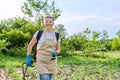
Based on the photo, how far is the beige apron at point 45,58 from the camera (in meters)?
4.00

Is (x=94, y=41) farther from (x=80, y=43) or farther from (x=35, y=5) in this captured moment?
(x=35, y=5)

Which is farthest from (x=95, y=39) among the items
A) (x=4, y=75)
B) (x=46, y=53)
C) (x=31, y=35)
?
(x=46, y=53)

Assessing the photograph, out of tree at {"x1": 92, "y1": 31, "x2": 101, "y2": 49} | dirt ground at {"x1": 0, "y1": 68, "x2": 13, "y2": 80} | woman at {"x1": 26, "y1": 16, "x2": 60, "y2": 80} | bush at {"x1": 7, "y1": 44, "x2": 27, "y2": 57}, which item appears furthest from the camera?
tree at {"x1": 92, "y1": 31, "x2": 101, "y2": 49}

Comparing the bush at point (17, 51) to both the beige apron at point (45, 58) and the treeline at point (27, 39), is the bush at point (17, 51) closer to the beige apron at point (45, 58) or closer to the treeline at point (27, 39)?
the treeline at point (27, 39)

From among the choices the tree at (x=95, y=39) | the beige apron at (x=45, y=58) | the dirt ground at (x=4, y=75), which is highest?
the tree at (x=95, y=39)

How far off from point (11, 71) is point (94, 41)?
7801 mm

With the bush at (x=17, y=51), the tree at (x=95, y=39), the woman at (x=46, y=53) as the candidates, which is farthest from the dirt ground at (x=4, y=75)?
the tree at (x=95, y=39)

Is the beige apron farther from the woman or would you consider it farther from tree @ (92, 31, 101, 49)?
tree @ (92, 31, 101, 49)

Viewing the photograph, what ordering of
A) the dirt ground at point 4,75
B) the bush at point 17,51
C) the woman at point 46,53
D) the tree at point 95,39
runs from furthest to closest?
the tree at point 95,39, the bush at point 17,51, the dirt ground at point 4,75, the woman at point 46,53

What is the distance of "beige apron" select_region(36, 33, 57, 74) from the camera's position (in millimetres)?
3998

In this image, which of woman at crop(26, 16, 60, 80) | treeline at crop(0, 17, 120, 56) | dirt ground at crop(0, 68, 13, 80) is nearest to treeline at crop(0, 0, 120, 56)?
treeline at crop(0, 17, 120, 56)

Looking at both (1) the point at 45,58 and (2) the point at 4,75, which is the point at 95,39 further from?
(1) the point at 45,58

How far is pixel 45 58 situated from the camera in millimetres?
4004

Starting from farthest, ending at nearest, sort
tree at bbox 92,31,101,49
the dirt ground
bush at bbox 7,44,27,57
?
tree at bbox 92,31,101,49, bush at bbox 7,44,27,57, the dirt ground
